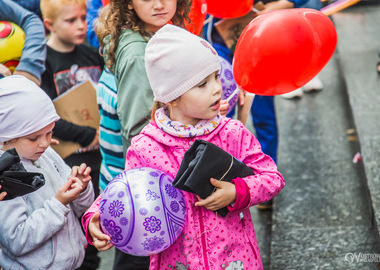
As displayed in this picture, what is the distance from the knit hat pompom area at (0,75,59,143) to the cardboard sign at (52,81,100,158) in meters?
1.03

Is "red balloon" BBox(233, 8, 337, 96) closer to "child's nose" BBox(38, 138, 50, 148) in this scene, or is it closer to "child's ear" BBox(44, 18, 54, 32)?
"child's nose" BBox(38, 138, 50, 148)

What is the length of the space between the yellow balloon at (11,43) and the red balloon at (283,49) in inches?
62.4

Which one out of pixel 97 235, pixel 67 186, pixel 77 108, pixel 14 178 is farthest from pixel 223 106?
pixel 77 108

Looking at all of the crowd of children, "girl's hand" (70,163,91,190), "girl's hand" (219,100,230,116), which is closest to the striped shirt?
→ the crowd of children

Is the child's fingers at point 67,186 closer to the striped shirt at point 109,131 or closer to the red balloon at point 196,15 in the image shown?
the striped shirt at point 109,131

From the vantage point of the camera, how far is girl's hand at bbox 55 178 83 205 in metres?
2.64

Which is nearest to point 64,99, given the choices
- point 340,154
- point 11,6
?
point 11,6

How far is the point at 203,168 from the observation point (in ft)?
7.29

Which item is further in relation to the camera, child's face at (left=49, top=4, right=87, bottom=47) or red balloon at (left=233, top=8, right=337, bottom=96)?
child's face at (left=49, top=4, right=87, bottom=47)

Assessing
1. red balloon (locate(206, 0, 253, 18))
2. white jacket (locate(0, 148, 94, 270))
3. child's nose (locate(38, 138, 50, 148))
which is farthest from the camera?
red balloon (locate(206, 0, 253, 18))

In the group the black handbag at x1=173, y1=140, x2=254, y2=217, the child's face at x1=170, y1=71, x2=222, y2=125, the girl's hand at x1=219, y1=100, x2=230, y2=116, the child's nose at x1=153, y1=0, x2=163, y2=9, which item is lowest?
the girl's hand at x1=219, y1=100, x2=230, y2=116

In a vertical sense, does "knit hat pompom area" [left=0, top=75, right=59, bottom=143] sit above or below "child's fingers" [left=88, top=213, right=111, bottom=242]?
above

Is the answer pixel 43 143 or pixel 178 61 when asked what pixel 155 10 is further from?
pixel 43 143

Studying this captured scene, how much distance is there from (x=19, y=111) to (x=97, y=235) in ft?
2.34
